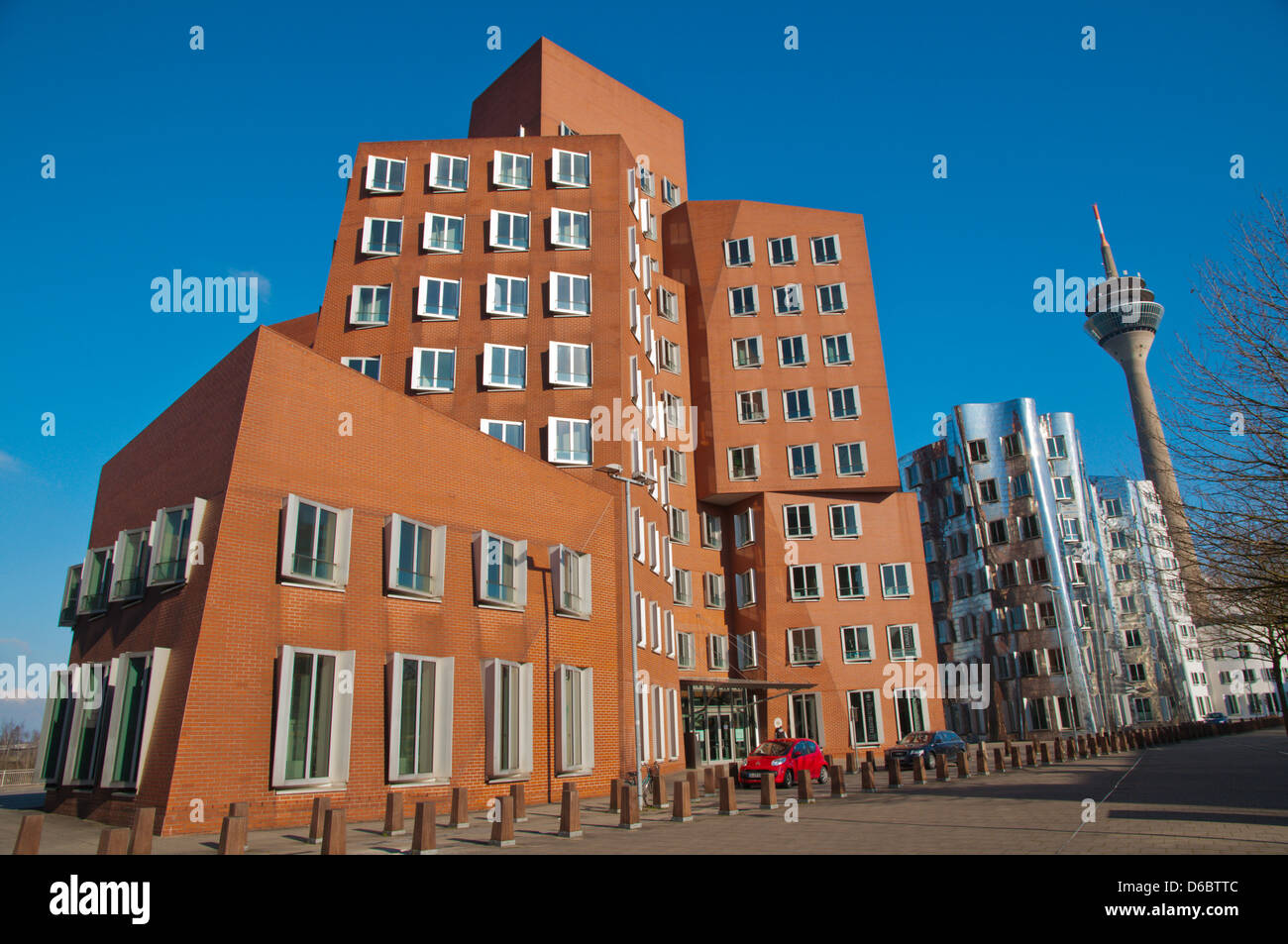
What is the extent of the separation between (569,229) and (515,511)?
1651cm

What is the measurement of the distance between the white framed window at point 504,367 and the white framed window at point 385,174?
966cm

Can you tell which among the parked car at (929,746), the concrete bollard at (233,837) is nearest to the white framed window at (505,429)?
the parked car at (929,746)

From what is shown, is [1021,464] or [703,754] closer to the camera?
[703,754]

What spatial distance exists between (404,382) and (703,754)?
22502 mm

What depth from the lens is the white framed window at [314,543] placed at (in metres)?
18.0

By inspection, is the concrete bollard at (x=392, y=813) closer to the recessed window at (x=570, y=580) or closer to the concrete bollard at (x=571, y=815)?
the concrete bollard at (x=571, y=815)

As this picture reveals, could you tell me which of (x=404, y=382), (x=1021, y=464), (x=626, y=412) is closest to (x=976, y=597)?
(x=1021, y=464)

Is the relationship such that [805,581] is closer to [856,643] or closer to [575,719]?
[856,643]

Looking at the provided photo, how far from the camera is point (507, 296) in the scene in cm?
3541

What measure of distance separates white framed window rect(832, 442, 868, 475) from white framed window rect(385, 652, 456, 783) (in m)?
32.1

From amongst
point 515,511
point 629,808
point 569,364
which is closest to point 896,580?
point 569,364

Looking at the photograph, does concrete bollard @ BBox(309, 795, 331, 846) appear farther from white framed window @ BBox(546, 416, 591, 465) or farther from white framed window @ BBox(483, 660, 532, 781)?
white framed window @ BBox(546, 416, 591, 465)
